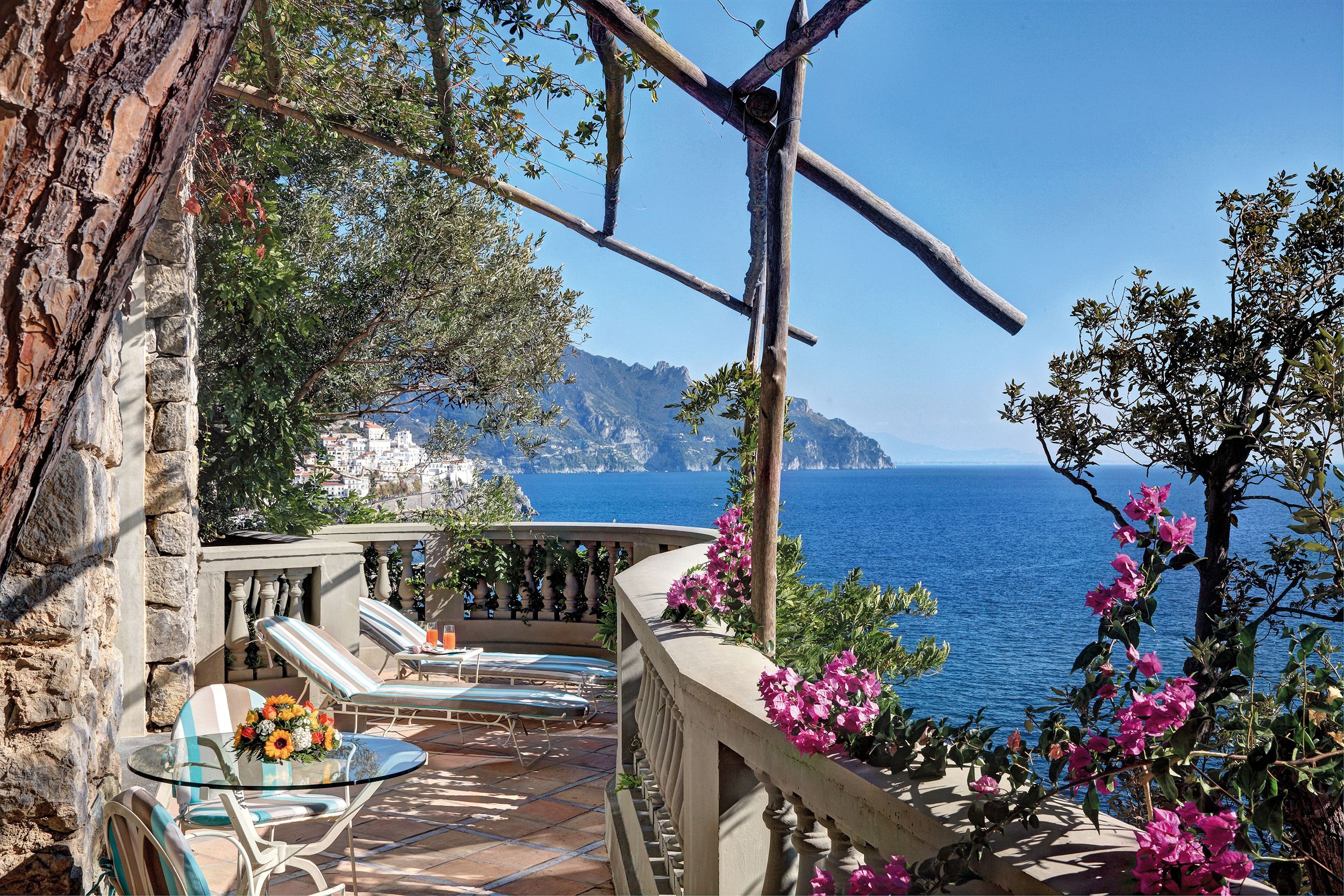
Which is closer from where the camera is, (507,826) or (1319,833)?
(1319,833)

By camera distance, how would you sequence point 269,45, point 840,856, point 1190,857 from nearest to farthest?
point 1190,857
point 840,856
point 269,45

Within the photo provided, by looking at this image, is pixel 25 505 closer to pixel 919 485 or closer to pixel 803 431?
pixel 803 431

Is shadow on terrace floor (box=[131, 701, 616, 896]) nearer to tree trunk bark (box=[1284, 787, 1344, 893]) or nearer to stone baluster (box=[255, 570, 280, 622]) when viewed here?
stone baluster (box=[255, 570, 280, 622])

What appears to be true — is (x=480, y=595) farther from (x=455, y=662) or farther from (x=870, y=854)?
(x=870, y=854)

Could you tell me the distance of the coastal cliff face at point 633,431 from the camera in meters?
96.1

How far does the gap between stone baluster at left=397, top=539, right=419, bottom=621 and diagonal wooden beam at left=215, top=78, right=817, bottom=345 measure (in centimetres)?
308

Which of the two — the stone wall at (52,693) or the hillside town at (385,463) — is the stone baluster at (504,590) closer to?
the stone wall at (52,693)

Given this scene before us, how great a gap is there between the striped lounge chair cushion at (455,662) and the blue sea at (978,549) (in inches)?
73.5

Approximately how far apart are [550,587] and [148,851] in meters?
5.19

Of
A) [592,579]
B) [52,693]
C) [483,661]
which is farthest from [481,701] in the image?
[592,579]

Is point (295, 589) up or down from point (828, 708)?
down

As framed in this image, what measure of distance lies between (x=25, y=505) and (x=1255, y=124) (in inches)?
438

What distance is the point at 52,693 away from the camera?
2807 mm

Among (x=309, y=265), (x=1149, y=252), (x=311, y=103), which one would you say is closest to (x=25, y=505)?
(x=311, y=103)
